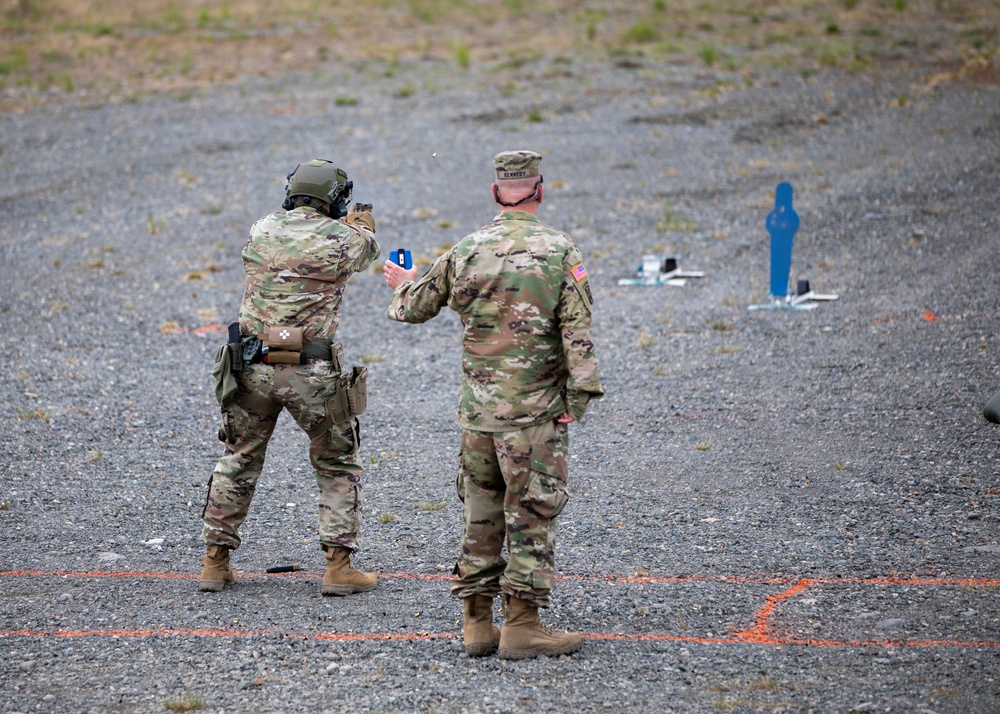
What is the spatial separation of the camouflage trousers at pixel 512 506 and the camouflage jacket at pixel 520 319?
90 millimetres

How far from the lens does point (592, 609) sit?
516cm

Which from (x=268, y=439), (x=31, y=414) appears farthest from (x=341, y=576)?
(x=31, y=414)

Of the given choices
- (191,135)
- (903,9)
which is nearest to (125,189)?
(191,135)

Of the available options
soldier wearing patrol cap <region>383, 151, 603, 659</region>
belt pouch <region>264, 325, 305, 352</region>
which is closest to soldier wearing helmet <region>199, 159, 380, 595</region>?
belt pouch <region>264, 325, 305, 352</region>

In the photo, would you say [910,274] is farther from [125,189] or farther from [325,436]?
[125,189]

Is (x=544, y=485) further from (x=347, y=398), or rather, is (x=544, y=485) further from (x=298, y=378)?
(x=298, y=378)

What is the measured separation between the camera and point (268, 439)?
17.6 ft

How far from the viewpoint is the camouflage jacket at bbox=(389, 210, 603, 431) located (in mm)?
4441

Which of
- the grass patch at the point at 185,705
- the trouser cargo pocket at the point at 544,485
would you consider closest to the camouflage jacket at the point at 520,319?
the trouser cargo pocket at the point at 544,485

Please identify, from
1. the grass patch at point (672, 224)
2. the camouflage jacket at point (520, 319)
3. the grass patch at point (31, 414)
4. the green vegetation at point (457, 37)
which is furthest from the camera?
the green vegetation at point (457, 37)

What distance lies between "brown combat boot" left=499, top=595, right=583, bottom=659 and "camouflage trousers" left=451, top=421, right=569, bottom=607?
0.07 metres

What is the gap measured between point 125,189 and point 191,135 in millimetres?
3150

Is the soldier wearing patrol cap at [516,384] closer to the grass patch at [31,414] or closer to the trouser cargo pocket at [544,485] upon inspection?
the trouser cargo pocket at [544,485]

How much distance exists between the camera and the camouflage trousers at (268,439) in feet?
17.1
